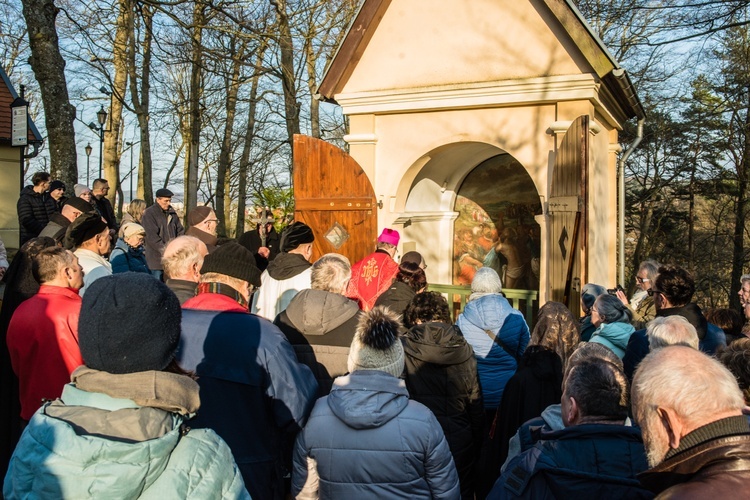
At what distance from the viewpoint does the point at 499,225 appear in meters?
11.7

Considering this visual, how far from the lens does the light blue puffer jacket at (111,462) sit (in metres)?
1.78

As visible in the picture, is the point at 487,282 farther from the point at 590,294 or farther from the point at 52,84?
the point at 52,84

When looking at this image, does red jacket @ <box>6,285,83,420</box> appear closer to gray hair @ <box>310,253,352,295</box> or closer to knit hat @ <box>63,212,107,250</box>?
knit hat @ <box>63,212,107,250</box>

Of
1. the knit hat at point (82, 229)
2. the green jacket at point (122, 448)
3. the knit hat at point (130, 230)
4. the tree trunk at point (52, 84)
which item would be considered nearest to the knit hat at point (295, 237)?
the knit hat at point (82, 229)

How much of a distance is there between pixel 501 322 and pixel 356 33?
18.9 feet

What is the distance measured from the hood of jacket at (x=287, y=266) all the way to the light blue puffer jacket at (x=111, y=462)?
365 cm

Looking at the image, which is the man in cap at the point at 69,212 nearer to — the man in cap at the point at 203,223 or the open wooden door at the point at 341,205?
the man in cap at the point at 203,223

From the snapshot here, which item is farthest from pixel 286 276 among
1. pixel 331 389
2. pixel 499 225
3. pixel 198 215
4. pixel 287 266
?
pixel 499 225

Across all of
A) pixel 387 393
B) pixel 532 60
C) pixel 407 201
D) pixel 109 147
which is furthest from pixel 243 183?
pixel 387 393

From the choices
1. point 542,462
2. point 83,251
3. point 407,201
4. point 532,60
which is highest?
point 532,60

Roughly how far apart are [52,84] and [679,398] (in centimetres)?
1015

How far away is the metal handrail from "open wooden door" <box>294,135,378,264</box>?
1143mm

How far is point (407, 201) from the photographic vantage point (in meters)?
11.2

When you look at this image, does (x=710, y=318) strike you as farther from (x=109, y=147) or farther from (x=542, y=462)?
(x=109, y=147)
